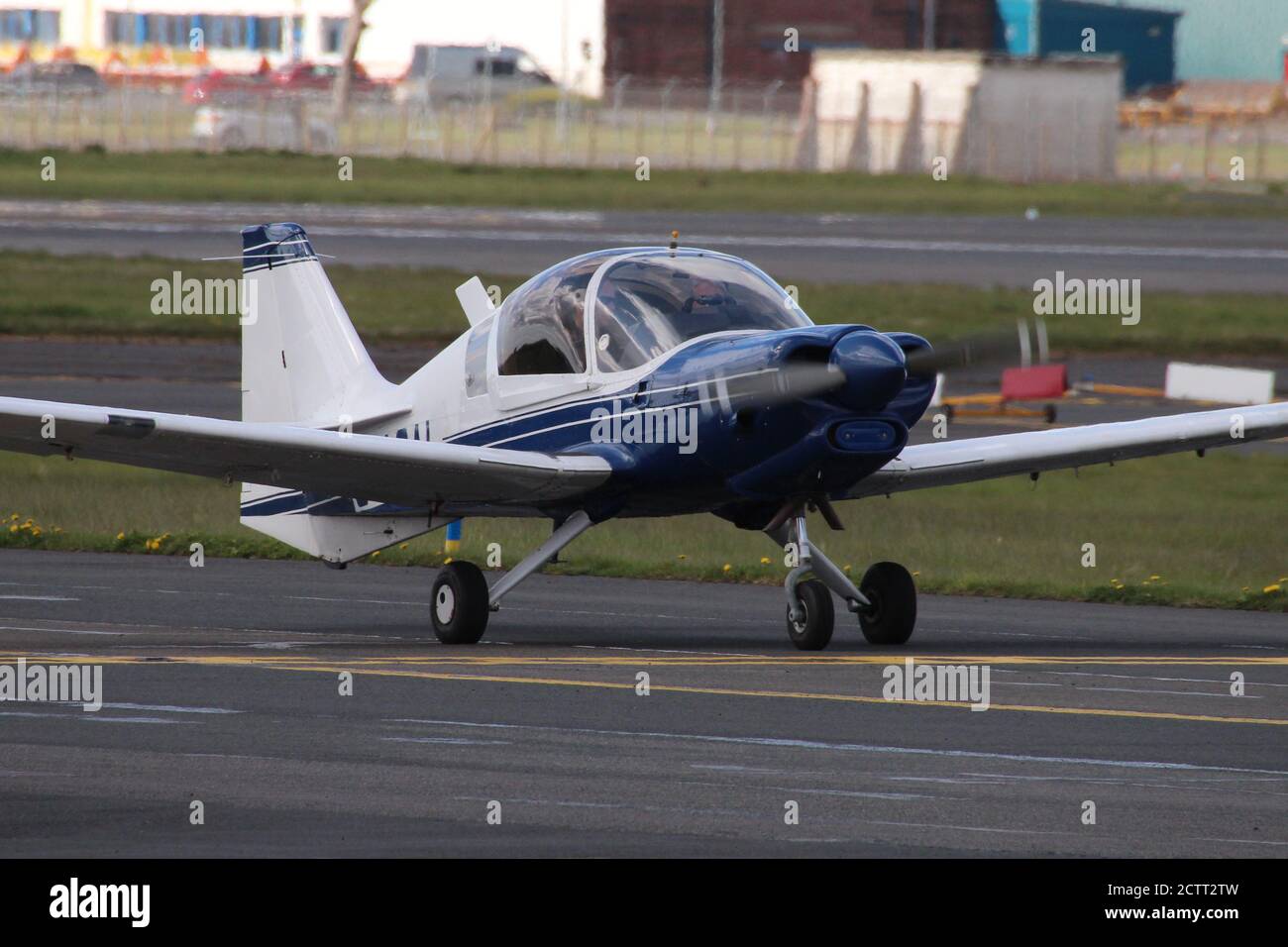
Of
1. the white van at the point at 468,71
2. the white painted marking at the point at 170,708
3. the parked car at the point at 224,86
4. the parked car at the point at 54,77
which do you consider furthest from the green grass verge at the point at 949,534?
the white van at the point at 468,71

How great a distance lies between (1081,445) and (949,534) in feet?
21.6

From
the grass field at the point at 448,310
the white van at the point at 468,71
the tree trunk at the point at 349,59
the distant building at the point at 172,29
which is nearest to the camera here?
the grass field at the point at 448,310

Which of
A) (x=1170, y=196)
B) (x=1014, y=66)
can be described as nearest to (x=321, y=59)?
(x=1014, y=66)

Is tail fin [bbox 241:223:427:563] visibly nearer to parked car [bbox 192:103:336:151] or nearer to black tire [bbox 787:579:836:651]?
black tire [bbox 787:579:836:651]

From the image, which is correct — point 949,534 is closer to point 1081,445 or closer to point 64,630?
point 1081,445

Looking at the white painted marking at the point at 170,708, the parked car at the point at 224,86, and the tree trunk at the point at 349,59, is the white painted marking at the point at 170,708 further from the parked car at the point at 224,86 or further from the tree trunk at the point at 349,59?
the tree trunk at the point at 349,59

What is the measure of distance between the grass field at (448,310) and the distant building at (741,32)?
49667 millimetres

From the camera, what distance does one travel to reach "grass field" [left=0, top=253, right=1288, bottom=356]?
1510 inches

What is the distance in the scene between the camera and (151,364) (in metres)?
35.0

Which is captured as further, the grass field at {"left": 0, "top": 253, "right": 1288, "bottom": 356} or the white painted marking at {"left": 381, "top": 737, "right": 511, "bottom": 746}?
the grass field at {"left": 0, "top": 253, "right": 1288, "bottom": 356}

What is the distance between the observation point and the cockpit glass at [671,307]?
1439 cm

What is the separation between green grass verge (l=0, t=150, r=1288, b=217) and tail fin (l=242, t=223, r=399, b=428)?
43045 millimetres

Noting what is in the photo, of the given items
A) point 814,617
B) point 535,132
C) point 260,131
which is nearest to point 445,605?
point 814,617

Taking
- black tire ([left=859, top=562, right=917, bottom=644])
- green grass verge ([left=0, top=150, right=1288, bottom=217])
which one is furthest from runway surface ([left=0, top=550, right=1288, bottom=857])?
green grass verge ([left=0, top=150, right=1288, bottom=217])
